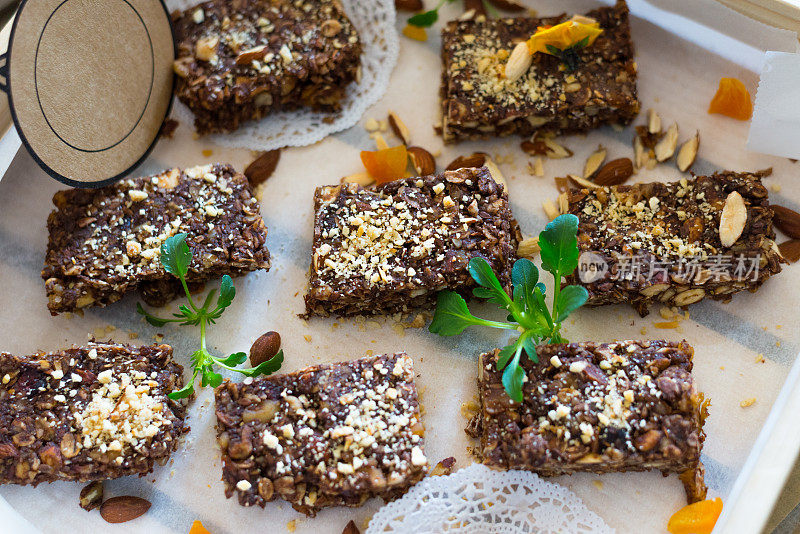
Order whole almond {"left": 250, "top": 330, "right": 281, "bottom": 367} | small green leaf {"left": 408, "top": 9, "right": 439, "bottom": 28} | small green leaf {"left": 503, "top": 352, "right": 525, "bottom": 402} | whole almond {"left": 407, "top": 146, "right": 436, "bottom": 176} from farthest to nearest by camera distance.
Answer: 1. small green leaf {"left": 408, "top": 9, "right": 439, "bottom": 28}
2. whole almond {"left": 407, "top": 146, "right": 436, "bottom": 176}
3. whole almond {"left": 250, "top": 330, "right": 281, "bottom": 367}
4. small green leaf {"left": 503, "top": 352, "right": 525, "bottom": 402}

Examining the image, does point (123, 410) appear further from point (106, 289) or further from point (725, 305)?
point (725, 305)

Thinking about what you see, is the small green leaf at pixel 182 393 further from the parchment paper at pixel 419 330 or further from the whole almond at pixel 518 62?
the whole almond at pixel 518 62

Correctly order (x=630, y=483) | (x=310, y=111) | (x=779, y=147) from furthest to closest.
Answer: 1. (x=310, y=111)
2. (x=779, y=147)
3. (x=630, y=483)

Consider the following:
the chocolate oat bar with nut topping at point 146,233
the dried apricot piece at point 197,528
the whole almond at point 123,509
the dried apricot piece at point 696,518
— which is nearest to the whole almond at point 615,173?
the dried apricot piece at point 696,518

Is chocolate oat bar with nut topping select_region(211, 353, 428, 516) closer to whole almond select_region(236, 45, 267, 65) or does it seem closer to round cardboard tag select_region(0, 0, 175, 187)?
round cardboard tag select_region(0, 0, 175, 187)

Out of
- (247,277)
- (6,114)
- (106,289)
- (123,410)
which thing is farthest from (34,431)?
(6,114)

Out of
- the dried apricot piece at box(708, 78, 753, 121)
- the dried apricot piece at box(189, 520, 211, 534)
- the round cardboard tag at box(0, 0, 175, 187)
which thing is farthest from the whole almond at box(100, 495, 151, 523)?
the dried apricot piece at box(708, 78, 753, 121)

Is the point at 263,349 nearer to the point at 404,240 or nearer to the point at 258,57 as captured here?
the point at 404,240
